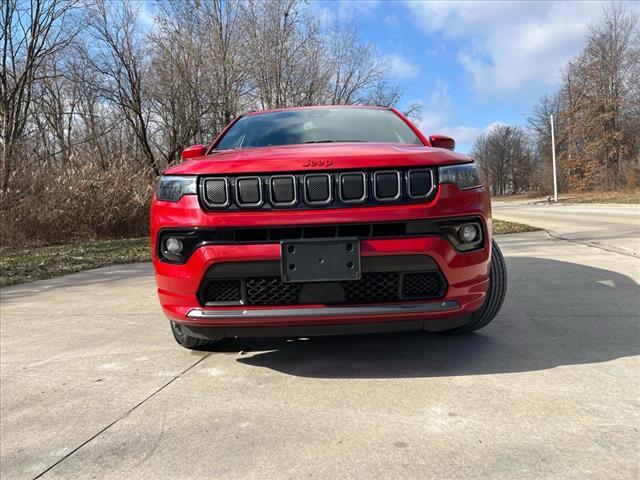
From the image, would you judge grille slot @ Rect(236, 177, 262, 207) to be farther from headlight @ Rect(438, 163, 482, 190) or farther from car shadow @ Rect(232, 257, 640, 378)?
car shadow @ Rect(232, 257, 640, 378)

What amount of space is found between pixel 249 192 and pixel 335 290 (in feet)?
2.17

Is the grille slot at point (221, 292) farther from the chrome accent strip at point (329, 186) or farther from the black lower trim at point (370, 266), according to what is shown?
the chrome accent strip at point (329, 186)

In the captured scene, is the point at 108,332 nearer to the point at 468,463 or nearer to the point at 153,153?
the point at 468,463

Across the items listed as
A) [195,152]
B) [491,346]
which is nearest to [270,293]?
[195,152]

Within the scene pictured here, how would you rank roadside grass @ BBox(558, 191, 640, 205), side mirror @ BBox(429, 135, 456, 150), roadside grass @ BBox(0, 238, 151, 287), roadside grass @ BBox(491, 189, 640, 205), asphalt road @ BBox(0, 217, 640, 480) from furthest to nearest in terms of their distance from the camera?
roadside grass @ BBox(491, 189, 640, 205) < roadside grass @ BBox(558, 191, 640, 205) < roadside grass @ BBox(0, 238, 151, 287) < side mirror @ BBox(429, 135, 456, 150) < asphalt road @ BBox(0, 217, 640, 480)

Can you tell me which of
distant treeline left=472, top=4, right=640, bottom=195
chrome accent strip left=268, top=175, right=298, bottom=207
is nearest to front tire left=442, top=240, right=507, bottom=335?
chrome accent strip left=268, top=175, right=298, bottom=207

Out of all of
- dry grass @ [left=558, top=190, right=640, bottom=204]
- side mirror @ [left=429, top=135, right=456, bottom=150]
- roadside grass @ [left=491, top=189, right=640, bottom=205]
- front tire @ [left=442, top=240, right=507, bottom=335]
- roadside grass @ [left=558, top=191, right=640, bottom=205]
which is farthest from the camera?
roadside grass @ [left=491, top=189, right=640, bottom=205]

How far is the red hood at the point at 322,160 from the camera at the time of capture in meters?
2.44

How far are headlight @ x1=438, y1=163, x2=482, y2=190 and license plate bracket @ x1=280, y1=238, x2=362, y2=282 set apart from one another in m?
0.58

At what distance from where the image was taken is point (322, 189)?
2.41m

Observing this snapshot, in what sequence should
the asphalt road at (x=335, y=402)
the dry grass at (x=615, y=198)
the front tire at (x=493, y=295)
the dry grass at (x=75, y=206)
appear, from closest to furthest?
1. the asphalt road at (x=335, y=402)
2. the front tire at (x=493, y=295)
3. the dry grass at (x=75, y=206)
4. the dry grass at (x=615, y=198)

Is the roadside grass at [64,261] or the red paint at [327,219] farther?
the roadside grass at [64,261]

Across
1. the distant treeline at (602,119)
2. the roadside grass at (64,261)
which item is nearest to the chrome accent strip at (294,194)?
the roadside grass at (64,261)

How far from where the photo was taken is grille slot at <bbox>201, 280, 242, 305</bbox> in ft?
8.13
